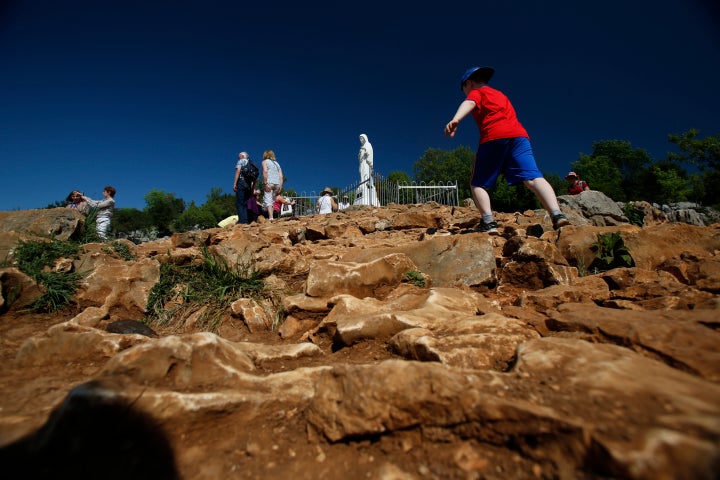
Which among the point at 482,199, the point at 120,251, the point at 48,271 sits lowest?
the point at 48,271

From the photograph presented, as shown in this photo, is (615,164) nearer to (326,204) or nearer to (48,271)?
(326,204)

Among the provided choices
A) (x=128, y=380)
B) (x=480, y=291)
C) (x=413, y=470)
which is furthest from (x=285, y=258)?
(x=413, y=470)

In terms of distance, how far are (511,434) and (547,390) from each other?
0.72 feet

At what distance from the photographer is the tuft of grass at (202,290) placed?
3008 millimetres

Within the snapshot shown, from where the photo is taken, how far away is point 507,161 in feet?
12.6

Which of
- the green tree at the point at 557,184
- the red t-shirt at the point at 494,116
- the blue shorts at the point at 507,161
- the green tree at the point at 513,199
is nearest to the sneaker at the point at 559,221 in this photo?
the blue shorts at the point at 507,161

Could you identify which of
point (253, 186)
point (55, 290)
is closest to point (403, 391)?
point (55, 290)

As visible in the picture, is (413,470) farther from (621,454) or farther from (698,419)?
(698,419)

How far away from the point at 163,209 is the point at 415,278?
192 ft

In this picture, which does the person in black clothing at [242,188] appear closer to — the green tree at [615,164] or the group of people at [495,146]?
the group of people at [495,146]

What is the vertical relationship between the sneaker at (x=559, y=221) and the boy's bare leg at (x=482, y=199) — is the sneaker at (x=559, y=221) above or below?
below

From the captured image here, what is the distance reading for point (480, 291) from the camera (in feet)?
9.32

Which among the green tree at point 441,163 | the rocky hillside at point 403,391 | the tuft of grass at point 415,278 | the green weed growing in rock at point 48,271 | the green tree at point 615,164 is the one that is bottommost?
the rocky hillside at point 403,391

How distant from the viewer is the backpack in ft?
26.5
